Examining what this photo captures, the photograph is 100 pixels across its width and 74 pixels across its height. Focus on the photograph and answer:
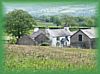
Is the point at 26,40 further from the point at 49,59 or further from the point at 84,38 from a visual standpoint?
the point at 84,38

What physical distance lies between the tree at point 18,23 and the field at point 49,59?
182mm

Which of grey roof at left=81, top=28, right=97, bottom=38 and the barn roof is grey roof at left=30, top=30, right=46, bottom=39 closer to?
the barn roof

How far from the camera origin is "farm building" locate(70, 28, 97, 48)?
19.7ft

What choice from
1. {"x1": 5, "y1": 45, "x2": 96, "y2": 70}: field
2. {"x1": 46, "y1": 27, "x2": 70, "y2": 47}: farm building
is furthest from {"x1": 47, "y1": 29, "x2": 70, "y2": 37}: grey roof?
{"x1": 5, "y1": 45, "x2": 96, "y2": 70}: field

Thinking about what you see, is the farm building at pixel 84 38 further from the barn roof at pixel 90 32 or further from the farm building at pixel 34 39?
the farm building at pixel 34 39

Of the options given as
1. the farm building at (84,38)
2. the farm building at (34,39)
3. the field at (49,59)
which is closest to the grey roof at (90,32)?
the farm building at (84,38)

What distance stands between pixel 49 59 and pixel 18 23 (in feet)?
1.90

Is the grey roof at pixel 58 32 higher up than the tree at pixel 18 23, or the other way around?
the tree at pixel 18 23

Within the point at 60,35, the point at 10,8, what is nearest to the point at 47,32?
the point at 60,35

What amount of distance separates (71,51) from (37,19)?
1.87ft

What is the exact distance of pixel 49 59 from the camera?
6.07m

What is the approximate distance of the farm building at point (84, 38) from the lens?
6.00 meters

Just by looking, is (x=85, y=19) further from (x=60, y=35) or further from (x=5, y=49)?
(x=5, y=49)

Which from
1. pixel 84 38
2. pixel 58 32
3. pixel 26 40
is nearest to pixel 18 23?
pixel 26 40
